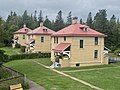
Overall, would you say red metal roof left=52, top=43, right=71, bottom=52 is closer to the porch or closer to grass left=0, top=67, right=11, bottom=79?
the porch

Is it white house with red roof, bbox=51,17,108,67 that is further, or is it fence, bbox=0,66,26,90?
white house with red roof, bbox=51,17,108,67

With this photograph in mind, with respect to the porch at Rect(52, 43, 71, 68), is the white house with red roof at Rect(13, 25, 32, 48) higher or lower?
higher

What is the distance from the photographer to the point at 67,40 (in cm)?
5044

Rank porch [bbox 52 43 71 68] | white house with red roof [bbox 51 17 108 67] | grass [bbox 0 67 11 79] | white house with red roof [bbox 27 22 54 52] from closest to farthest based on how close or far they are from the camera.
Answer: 1. grass [bbox 0 67 11 79]
2. porch [bbox 52 43 71 68]
3. white house with red roof [bbox 51 17 108 67]
4. white house with red roof [bbox 27 22 54 52]

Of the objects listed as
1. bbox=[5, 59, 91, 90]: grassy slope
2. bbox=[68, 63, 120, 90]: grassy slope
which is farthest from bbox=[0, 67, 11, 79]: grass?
bbox=[68, 63, 120, 90]: grassy slope

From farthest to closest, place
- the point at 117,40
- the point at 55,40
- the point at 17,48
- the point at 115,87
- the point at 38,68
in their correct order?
the point at 17,48 → the point at 117,40 → the point at 55,40 → the point at 38,68 → the point at 115,87

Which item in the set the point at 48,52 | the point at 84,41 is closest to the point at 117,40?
the point at 48,52

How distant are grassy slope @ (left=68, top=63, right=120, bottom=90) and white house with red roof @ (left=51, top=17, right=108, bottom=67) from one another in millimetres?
7185

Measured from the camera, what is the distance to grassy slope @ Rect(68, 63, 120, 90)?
32.4 meters

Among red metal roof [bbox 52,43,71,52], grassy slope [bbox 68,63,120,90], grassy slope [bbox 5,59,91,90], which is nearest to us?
grassy slope [bbox 5,59,91,90]

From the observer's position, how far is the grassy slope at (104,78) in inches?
1276

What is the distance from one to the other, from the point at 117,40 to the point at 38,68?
136 ft

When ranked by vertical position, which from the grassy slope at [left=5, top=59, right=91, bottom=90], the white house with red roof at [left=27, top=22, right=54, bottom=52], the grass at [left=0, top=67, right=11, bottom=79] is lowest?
the grassy slope at [left=5, top=59, right=91, bottom=90]

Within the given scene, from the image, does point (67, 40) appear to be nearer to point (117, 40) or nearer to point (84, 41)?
point (84, 41)
